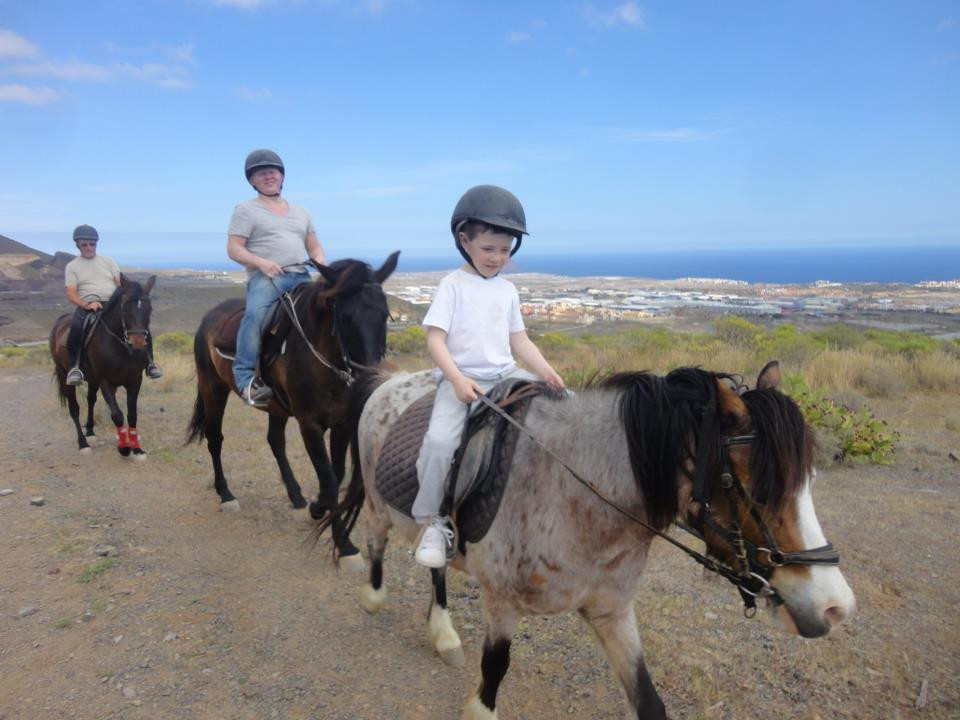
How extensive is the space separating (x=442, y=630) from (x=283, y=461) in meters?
3.35

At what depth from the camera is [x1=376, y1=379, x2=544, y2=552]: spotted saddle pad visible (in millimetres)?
2590

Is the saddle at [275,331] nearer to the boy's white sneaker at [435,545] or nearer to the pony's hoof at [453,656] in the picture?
the pony's hoof at [453,656]

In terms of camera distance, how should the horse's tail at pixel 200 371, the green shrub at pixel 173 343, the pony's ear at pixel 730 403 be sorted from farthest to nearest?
the green shrub at pixel 173 343
the horse's tail at pixel 200 371
the pony's ear at pixel 730 403

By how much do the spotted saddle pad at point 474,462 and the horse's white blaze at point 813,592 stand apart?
115 cm

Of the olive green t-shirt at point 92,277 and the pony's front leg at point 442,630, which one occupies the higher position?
the olive green t-shirt at point 92,277

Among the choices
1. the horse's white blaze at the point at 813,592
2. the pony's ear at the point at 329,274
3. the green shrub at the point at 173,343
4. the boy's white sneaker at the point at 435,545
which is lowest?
the green shrub at the point at 173,343

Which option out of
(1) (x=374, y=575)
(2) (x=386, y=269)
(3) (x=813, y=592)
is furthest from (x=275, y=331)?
(3) (x=813, y=592)

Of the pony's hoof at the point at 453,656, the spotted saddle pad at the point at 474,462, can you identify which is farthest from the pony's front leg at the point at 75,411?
the spotted saddle pad at the point at 474,462

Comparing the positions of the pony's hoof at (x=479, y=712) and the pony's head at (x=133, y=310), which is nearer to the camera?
the pony's hoof at (x=479, y=712)

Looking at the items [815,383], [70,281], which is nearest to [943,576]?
[815,383]

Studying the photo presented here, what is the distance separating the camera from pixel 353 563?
16.1ft

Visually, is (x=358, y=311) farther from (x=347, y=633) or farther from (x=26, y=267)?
(x=26, y=267)

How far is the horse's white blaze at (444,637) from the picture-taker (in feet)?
12.0

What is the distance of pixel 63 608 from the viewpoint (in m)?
4.17
